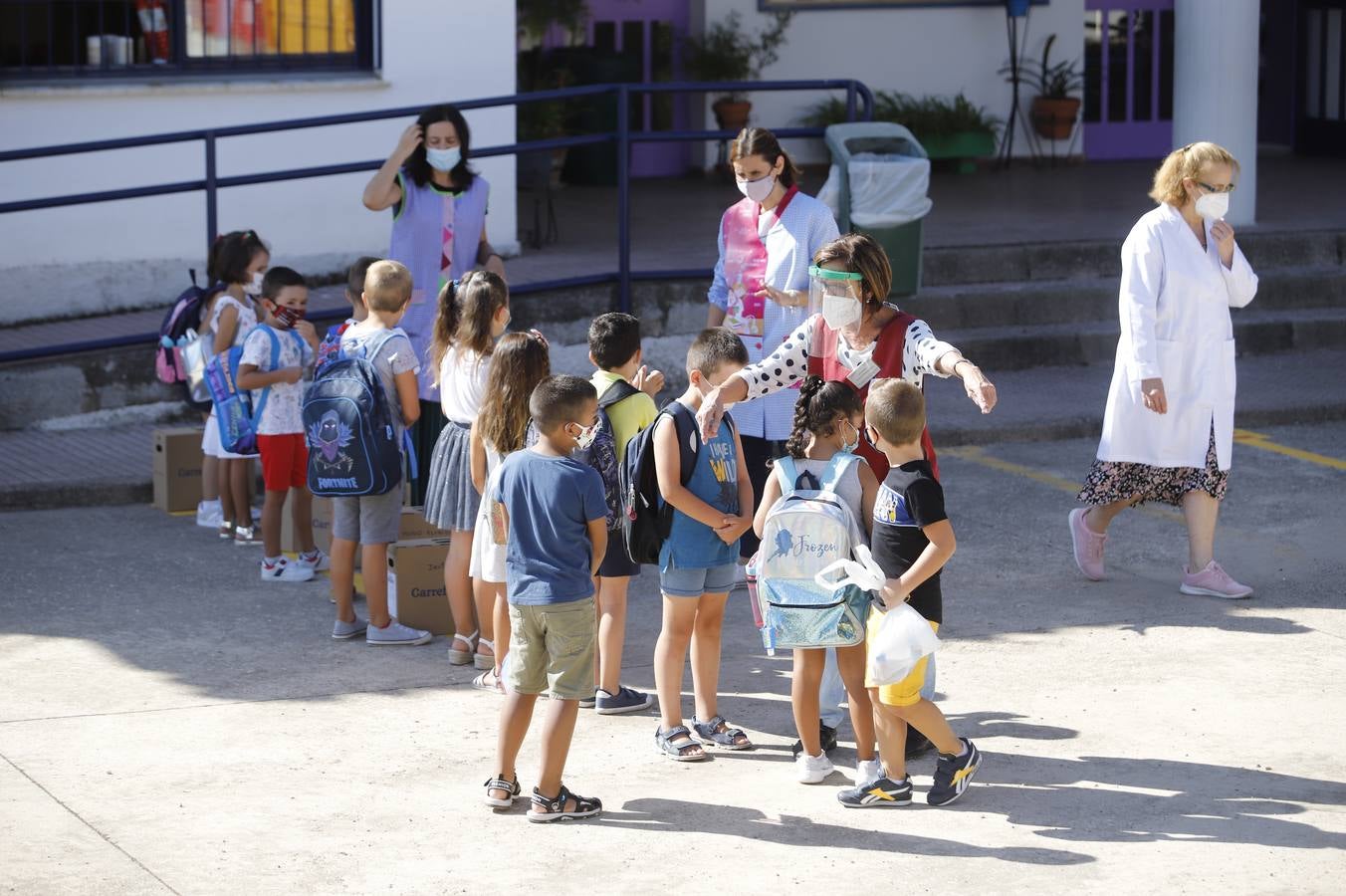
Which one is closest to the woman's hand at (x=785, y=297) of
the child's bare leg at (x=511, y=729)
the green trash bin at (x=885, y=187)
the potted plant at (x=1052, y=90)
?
the child's bare leg at (x=511, y=729)

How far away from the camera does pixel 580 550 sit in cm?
534

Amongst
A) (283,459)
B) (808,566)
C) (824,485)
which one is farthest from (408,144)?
(808,566)

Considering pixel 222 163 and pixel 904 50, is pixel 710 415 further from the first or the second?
pixel 904 50

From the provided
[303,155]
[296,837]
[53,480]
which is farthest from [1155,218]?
[303,155]

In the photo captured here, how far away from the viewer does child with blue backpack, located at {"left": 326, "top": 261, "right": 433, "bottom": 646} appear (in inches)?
272

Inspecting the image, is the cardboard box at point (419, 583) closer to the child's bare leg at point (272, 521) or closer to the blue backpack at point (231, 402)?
the child's bare leg at point (272, 521)

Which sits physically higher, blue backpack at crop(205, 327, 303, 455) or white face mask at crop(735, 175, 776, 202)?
white face mask at crop(735, 175, 776, 202)

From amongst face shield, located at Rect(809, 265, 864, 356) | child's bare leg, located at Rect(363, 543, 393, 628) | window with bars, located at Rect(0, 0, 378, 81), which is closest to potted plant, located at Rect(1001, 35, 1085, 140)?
window with bars, located at Rect(0, 0, 378, 81)

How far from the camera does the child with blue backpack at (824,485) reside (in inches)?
213

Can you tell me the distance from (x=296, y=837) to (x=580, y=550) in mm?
1084

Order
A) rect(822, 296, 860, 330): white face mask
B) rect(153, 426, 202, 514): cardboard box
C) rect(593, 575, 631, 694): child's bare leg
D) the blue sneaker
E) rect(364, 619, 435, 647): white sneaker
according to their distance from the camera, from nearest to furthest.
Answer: rect(822, 296, 860, 330): white face mask, rect(593, 575, 631, 694): child's bare leg, the blue sneaker, rect(364, 619, 435, 647): white sneaker, rect(153, 426, 202, 514): cardboard box

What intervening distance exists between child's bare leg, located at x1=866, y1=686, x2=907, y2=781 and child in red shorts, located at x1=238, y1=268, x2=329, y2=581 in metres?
3.14

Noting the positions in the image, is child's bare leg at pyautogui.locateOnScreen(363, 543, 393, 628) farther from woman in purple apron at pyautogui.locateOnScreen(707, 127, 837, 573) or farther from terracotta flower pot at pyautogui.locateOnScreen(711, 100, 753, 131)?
terracotta flower pot at pyautogui.locateOnScreen(711, 100, 753, 131)

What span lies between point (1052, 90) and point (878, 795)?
12.3 metres
